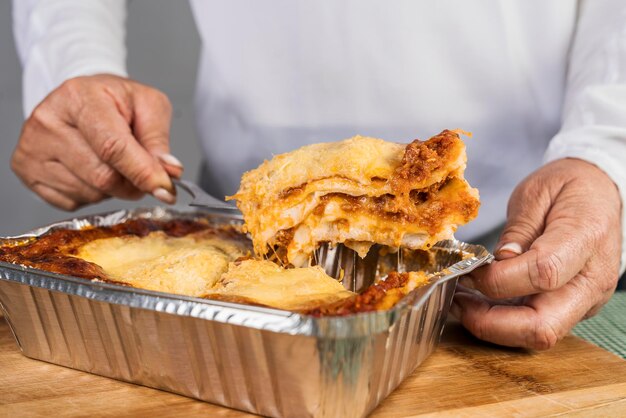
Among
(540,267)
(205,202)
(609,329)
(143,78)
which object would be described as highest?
(143,78)

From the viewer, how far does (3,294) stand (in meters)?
1.82

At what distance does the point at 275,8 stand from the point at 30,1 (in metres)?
1.18

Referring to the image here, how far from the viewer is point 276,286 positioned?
171 centimetres

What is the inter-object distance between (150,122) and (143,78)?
2961 millimetres

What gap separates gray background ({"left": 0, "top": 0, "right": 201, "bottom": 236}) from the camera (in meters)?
5.32

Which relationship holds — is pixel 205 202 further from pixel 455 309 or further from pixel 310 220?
pixel 455 309

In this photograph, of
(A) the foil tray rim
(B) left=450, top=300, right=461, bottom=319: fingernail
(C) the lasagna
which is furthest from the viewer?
(B) left=450, top=300, right=461, bottom=319: fingernail

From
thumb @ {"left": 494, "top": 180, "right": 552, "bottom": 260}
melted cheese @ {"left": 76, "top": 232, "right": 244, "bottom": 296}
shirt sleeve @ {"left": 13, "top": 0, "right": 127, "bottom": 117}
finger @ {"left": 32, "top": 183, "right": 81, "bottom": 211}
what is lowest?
thumb @ {"left": 494, "top": 180, "right": 552, "bottom": 260}

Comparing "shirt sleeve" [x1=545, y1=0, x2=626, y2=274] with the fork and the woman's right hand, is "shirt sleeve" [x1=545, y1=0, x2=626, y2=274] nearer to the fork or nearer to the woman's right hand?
the fork

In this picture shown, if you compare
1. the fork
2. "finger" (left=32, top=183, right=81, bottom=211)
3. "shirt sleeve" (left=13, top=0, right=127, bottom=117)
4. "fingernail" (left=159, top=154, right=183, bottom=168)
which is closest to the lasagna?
the fork

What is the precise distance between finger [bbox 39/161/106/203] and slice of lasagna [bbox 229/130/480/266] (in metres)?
0.98

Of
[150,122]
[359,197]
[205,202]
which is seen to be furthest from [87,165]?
[359,197]

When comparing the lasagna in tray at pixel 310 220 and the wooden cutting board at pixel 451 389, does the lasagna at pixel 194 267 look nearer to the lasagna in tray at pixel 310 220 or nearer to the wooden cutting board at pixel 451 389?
the lasagna in tray at pixel 310 220

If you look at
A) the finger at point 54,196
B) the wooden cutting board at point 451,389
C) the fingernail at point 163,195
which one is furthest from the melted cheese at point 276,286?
the finger at point 54,196
